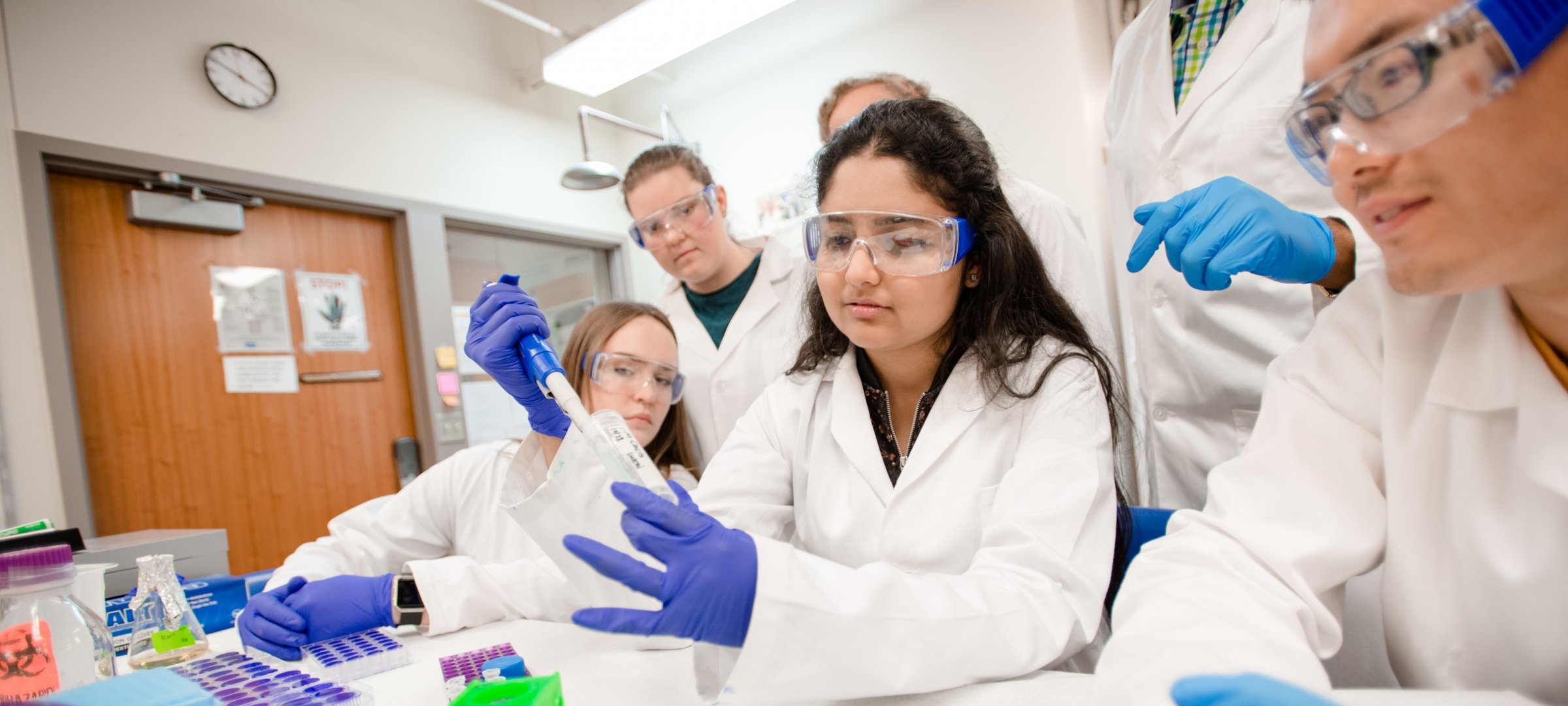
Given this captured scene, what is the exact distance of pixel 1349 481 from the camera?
2.61 feet

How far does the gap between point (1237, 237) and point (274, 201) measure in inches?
143

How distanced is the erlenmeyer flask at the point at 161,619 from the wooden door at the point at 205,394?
202cm

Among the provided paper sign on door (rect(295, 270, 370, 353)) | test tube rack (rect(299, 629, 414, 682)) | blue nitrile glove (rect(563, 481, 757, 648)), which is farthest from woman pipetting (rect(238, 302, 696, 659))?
paper sign on door (rect(295, 270, 370, 353))

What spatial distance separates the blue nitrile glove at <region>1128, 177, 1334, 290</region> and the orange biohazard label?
153 centimetres

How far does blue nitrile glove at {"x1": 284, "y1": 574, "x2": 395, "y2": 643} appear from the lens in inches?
49.4

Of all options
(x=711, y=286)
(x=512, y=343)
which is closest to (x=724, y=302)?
(x=711, y=286)

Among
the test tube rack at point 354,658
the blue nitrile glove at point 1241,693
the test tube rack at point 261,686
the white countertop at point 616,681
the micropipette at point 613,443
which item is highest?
the micropipette at point 613,443

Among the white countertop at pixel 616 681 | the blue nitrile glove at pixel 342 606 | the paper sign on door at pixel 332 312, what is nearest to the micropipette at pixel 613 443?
the white countertop at pixel 616 681

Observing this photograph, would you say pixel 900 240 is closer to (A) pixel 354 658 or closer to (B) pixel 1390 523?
(B) pixel 1390 523

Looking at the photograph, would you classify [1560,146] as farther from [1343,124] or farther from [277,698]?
[277,698]

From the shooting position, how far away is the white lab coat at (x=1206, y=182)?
1374 millimetres

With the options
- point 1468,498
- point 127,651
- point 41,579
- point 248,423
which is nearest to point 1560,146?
point 1468,498

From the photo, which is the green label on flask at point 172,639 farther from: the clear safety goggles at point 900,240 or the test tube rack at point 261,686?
the clear safety goggles at point 900,240

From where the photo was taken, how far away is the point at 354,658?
3.37ft
